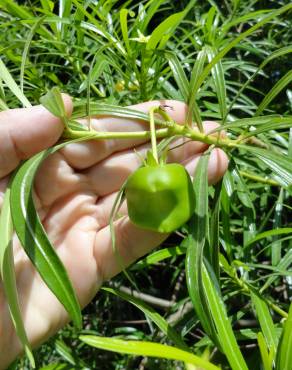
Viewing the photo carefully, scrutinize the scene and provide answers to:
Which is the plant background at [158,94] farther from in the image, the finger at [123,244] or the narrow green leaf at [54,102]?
the finger at [123,244]

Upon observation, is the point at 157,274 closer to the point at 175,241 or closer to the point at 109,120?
the point at 175,241

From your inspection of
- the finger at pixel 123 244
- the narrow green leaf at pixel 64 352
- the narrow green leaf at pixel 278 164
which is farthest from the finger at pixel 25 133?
the narrow green leaf at pixel 64 352

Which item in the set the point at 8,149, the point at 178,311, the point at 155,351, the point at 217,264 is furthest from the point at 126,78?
the point at 155,351

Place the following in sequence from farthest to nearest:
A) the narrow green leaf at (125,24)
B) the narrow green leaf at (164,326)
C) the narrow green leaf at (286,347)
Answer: the narrow green leaf at (125,24), the narrow green leaf at (164,326), the narrow green leaf at (286,347)

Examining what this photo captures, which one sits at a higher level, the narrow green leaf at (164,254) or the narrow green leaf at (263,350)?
the narrow green leaf at (263,350)

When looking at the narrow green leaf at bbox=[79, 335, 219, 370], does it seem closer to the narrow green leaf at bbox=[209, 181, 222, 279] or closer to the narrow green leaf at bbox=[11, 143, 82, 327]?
the narrow green leaf at bbox=[11, 143, 82, 327]

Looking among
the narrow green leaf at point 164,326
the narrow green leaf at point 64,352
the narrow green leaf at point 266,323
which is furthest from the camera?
the narrow green leaf at point 64,352

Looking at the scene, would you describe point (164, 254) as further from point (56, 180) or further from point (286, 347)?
point (286, 347)
